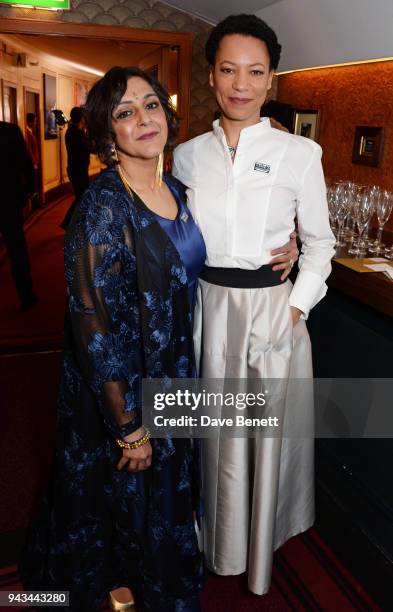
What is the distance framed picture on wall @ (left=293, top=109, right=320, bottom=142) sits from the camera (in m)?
3.39

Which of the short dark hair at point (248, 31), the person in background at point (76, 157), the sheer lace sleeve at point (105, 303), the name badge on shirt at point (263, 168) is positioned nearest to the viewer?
the sheer lace sleeve at point (105, 303)

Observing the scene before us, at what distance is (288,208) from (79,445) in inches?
37.7

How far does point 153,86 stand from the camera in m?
1.46

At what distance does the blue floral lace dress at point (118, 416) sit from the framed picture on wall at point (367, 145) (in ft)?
5.60

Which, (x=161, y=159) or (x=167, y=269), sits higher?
(x=161, y=159)

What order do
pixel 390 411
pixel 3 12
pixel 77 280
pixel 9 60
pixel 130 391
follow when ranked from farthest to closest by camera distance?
pixel 9 60 → pixel 3 12 → pixel 390 411 → pixel 130 391 → pixel 77 280

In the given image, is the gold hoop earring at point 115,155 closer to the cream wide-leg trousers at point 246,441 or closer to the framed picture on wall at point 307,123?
the cream wide-leg trousers at point 246,441

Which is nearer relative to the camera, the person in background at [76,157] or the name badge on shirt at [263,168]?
the name badge on shirt at [263,168]

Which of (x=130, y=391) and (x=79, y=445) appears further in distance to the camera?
(x=79, y=445)

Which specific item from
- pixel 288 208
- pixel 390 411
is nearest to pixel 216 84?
pixel 288 208

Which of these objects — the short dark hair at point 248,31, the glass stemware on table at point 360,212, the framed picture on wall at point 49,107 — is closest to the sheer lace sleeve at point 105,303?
the short dark hair at point 248,31

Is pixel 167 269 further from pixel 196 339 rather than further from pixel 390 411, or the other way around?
pixel 390 411

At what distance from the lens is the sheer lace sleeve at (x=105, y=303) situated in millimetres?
1277

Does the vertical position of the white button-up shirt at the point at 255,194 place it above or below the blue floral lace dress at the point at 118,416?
above
